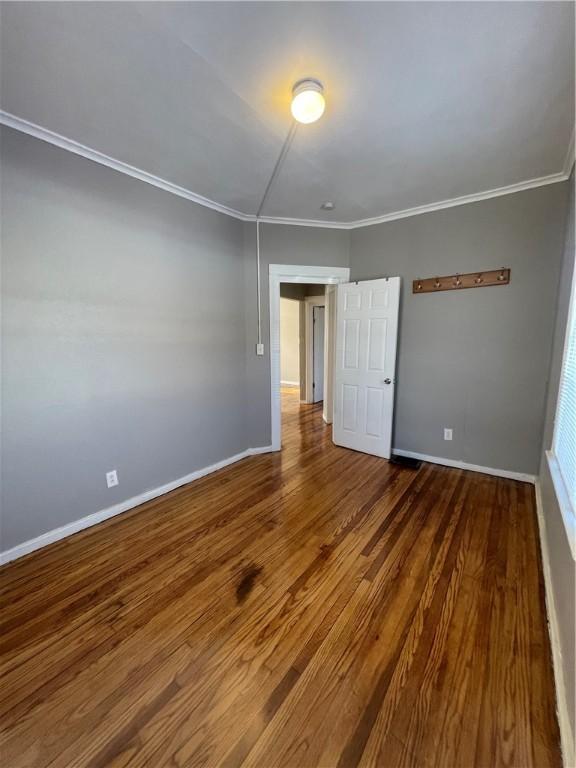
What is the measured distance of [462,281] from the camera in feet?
9.68

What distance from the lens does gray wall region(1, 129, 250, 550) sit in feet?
6.13

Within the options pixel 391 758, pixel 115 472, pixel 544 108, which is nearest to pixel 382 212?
pixel 544 108

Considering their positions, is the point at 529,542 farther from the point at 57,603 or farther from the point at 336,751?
the point at 57,603

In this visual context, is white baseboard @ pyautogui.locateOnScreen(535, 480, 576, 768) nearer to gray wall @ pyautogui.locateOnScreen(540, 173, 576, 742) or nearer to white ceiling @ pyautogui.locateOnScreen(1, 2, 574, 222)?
gray wall @ pyautogui.locateOnScreen(540, 173, 576, 742)

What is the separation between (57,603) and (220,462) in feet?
5.65

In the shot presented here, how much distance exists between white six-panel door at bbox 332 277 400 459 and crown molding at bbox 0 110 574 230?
0.69 m

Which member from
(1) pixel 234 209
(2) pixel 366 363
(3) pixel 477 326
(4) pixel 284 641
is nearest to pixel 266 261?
(1) pixel 234 209

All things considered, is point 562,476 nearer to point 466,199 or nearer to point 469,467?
point 469,467

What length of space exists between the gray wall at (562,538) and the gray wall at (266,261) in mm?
2065

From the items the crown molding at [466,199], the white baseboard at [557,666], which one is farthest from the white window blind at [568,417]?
the crown molding at [466,199]

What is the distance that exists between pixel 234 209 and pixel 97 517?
301cm

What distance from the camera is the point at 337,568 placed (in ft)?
6.01

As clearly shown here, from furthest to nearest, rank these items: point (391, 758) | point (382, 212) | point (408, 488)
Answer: point (382, 212) < point (408, 488) < point (391, 758)

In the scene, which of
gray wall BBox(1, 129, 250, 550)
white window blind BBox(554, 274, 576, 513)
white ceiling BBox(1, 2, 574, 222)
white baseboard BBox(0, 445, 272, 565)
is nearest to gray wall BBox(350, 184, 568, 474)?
white ceiling BBox(1, 2, 574, 222)
